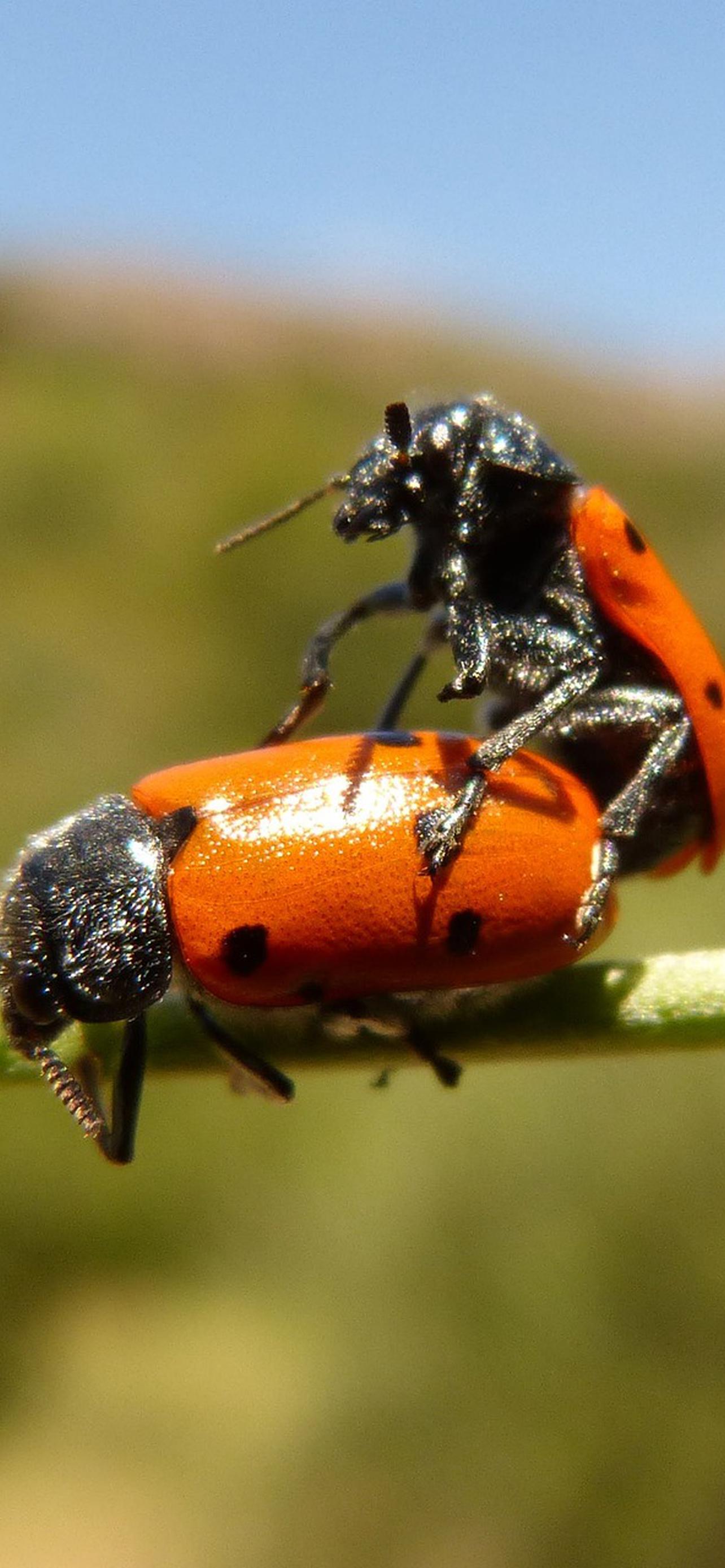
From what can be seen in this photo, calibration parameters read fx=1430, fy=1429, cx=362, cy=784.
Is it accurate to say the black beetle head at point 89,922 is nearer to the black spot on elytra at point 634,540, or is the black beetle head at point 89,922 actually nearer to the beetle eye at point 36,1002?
the beetle eye at point 36,1002

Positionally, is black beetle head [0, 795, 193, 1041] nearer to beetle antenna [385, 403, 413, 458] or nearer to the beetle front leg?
the beetle front leg

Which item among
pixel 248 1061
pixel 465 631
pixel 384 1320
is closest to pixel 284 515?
pixel 465 631

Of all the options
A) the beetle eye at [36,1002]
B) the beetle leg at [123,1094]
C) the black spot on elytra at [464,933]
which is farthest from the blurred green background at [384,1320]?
the black spot on elytra at [464,933]

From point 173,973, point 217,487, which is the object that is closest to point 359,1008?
point 173,973

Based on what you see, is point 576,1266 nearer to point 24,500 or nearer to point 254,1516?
point 254,1516

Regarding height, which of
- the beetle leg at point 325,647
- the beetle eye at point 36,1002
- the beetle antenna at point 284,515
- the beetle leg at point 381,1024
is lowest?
the beetle leg at point 381,1024

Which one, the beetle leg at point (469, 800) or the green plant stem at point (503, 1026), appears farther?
the beetle leg at point (469, 800)

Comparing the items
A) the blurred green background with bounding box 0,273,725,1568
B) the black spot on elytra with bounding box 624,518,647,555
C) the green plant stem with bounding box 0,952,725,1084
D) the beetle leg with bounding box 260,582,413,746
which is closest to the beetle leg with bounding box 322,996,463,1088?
the green plant stem with bounding box 0,952,725,1084
